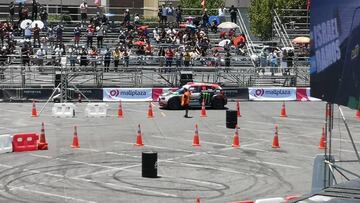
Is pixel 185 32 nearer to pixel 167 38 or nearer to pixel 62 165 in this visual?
pixel 167 38

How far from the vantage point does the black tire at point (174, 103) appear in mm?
37812

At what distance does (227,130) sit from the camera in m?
31.2

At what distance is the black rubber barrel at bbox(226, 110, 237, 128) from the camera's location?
1225 inches

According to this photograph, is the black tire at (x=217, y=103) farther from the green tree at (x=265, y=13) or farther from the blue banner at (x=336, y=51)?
the green tree at (x=265, y=13)

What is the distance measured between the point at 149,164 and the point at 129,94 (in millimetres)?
20851

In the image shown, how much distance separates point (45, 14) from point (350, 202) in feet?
158

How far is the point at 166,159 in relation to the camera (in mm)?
24391

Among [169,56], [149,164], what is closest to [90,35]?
[169,56]

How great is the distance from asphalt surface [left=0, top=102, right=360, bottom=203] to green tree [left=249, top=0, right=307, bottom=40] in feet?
94.2

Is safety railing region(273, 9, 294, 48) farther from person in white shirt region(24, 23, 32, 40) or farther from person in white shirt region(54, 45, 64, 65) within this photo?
person in white shirt region(24, 23, 32, 40)

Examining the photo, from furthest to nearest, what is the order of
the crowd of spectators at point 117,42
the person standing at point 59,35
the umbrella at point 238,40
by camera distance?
the umbrella at point 238,40, the person standing at point 59,35, the crowd of spectators at point 117,42

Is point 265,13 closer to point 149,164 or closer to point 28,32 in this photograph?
point 28,32

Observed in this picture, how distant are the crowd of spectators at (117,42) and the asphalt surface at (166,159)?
38.0ft

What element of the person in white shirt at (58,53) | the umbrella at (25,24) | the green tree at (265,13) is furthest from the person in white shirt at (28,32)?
the green tree at (265,13)
